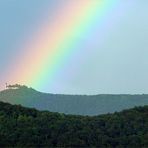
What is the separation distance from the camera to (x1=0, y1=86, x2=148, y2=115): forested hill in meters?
93.5

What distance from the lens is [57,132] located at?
37.6 meters

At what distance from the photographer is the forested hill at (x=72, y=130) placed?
36969mm

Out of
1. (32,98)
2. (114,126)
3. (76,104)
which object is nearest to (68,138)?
(114,126)

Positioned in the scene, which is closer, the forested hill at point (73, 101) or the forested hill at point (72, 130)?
the forested hill at point (72, 130)

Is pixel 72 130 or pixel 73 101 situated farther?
pixel 73 101

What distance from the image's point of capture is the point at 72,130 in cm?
3784

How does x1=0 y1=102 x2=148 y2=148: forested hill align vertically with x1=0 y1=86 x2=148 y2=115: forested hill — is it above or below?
below

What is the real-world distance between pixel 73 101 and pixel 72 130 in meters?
63.3

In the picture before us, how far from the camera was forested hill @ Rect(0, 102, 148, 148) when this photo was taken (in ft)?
121

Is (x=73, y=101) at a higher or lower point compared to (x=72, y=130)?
higher

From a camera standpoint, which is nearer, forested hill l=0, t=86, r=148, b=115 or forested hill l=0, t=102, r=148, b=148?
forested hill l=0, t=102, r=148, b=148

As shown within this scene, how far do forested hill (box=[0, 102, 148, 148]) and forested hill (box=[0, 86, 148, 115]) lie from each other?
4970cm

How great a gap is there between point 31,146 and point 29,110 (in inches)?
267

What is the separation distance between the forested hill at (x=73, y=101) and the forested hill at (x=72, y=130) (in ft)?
163
